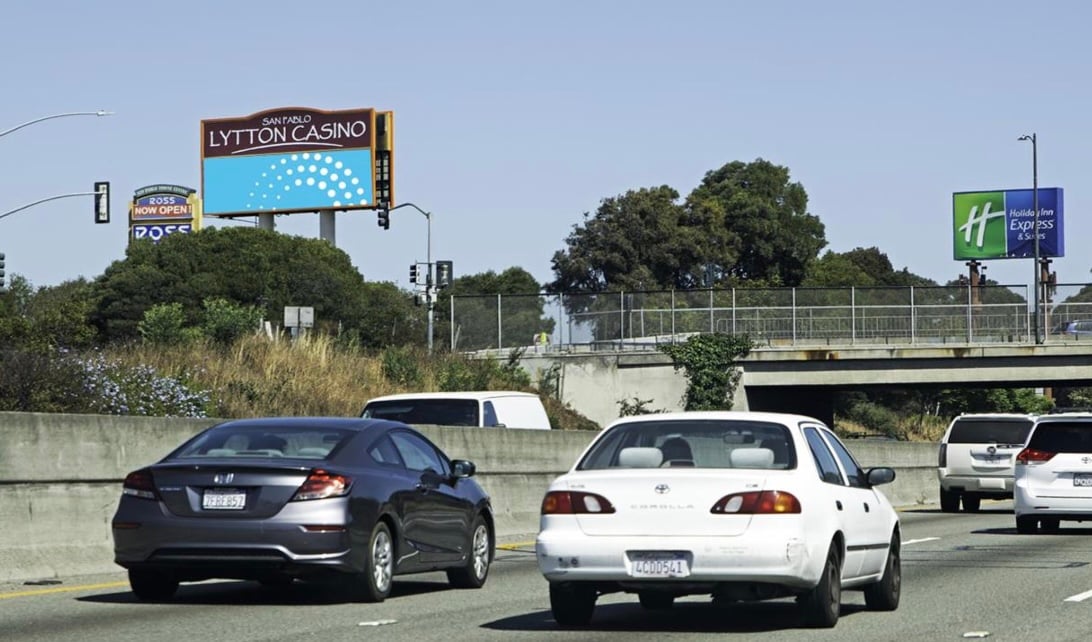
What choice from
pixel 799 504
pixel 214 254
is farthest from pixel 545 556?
pixel 214 254

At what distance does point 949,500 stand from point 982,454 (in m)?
1.48

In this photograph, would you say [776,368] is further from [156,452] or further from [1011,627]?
[1011,627]

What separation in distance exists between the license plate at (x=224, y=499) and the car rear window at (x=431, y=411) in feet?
35.2

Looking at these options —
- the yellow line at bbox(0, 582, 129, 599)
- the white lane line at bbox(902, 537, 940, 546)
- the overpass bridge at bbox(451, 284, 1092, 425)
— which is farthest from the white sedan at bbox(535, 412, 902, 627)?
the overpass bridge at bbox(451, 284, 1092, 425)

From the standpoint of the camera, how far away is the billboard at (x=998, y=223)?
310 ft

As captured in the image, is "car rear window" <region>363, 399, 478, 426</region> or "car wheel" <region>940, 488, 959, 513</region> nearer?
"car rear window" <region>363, 399, 478, 426</region>

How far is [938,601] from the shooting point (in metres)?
15.4

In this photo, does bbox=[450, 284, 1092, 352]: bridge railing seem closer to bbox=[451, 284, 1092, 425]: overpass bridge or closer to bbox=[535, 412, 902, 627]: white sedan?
bbox=[451, 284, 1092, 425]: overpass bridge

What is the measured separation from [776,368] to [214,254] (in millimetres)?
26911

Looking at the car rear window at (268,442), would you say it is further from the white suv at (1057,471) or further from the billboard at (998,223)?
the billboard at (998,223)

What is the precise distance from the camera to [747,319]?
65375mm

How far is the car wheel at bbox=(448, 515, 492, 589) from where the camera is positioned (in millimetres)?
16672

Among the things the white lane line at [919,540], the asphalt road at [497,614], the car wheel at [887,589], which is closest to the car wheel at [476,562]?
the asphalt road at [497,614]

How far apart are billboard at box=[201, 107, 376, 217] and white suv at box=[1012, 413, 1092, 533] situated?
68.2 m
